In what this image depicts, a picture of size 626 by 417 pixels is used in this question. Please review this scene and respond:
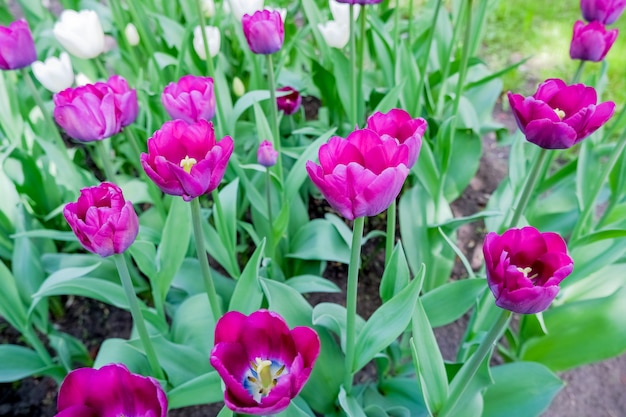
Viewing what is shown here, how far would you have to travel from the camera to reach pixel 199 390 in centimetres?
94

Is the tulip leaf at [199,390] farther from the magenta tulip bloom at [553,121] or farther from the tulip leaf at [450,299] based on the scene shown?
the magenta tulip bloom at [553,121]

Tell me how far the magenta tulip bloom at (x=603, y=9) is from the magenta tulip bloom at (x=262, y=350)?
1117mm

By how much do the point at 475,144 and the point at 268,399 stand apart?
125cm

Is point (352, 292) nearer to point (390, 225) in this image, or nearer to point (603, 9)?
point (390, 225)

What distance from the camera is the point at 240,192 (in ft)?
5.37

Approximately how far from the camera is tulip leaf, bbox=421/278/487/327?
44.5 inches

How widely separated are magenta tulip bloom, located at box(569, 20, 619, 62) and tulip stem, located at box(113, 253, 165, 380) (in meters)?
1.08

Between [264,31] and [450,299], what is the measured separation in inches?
26.1

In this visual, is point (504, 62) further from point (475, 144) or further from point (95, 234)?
point (95, 234)

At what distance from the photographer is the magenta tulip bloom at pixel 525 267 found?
669 millimetres

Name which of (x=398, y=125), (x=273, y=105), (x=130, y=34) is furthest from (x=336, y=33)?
(x=398, y=125)

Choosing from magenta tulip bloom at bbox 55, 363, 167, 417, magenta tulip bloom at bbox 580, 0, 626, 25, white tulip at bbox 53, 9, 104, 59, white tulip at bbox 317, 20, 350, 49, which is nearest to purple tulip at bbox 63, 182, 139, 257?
magenta tulip bloom at bbox 55, 363, 167, 417

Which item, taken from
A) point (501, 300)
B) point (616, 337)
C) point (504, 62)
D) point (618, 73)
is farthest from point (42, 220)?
point (618, 73)

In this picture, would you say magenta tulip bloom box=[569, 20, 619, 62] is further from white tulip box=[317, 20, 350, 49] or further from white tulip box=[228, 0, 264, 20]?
white tulip box=[228, 0, 264, 20]
